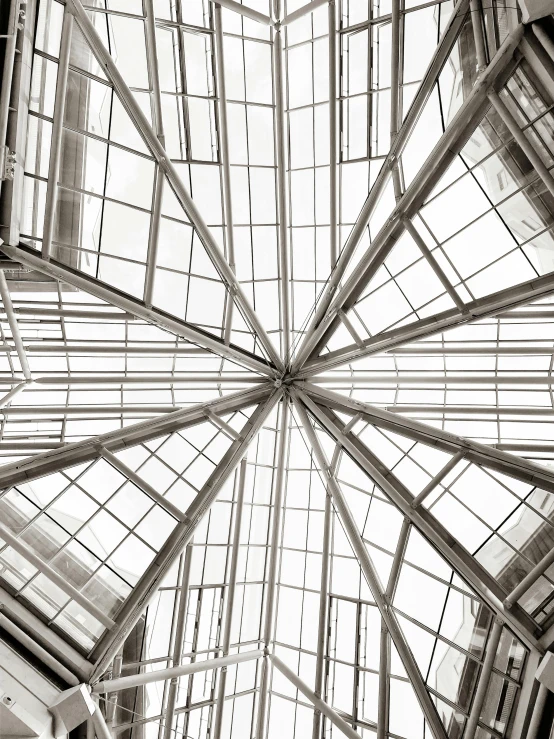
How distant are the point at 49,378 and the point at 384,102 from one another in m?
12.8

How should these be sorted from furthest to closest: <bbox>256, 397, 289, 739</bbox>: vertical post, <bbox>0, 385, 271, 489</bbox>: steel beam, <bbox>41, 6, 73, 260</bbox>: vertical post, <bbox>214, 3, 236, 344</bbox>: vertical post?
<bbox>256, 397, 289, 739</bbox>: vertical post → <bbox>0, 385, 271, 489</bbox>: steel beam → <bbox>214, 3, 236, 344</bbox>: vertical post → <bbox>41, 6, 73, 260</bbox>: vertical post

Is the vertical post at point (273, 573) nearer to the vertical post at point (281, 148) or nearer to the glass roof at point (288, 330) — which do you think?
the glass roof at point (288, 330)

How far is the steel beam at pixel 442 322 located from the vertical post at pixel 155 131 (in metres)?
5.44

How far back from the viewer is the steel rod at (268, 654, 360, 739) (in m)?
17.0

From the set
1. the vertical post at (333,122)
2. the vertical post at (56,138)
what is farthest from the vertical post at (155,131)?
the vertical post at (333,122)

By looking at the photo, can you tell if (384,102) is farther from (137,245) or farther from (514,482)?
(514,482)

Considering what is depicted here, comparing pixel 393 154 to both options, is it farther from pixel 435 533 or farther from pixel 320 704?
pixel 320 704

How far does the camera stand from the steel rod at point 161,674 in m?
16.2

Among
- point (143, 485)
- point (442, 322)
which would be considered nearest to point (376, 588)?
point (143, 485)

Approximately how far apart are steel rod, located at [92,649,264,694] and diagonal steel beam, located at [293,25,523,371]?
28.0ft

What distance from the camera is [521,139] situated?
13.6 m

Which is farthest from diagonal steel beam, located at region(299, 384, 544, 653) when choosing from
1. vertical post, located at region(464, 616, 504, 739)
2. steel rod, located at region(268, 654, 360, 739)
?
steel rod, located at region(268, 654, 360, 739)

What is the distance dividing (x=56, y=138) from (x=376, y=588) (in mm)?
13889

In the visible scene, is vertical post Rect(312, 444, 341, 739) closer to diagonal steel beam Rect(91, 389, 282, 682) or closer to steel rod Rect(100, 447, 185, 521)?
diagonal steel beam Rect(91, 389, 282, 682)
